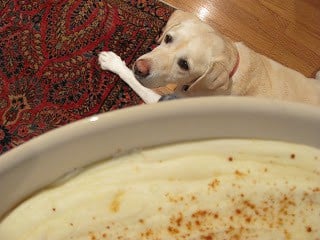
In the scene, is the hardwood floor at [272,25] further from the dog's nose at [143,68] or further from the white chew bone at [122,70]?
the dog's nose at [143,68]

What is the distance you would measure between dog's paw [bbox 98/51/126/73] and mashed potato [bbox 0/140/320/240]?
2.72ft

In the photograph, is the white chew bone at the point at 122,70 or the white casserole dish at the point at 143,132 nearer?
the white casserole dish at the point at 143,132

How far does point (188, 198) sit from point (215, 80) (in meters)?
0.56

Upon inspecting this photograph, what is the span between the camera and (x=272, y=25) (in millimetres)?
1769

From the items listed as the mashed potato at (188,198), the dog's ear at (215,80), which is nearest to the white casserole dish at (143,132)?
the mashed potato at (188,198)

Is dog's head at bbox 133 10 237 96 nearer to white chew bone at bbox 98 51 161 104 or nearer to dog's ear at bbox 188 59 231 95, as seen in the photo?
dog's ear at bbox 188 59 231 95

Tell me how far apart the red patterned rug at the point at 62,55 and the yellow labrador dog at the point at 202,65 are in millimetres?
309

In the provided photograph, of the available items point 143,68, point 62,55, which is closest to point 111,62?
point 62,55

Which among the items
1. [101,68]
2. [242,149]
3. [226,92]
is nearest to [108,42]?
[101,68]

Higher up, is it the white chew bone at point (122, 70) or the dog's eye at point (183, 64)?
the dog's eye at point (183, 64)

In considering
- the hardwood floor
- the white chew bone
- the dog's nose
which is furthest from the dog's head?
the hardwood floor

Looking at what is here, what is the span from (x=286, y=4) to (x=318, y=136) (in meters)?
1.16

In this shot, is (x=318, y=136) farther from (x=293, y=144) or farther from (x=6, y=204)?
(x=6, y=204)

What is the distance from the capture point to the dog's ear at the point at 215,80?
48.7 inches
